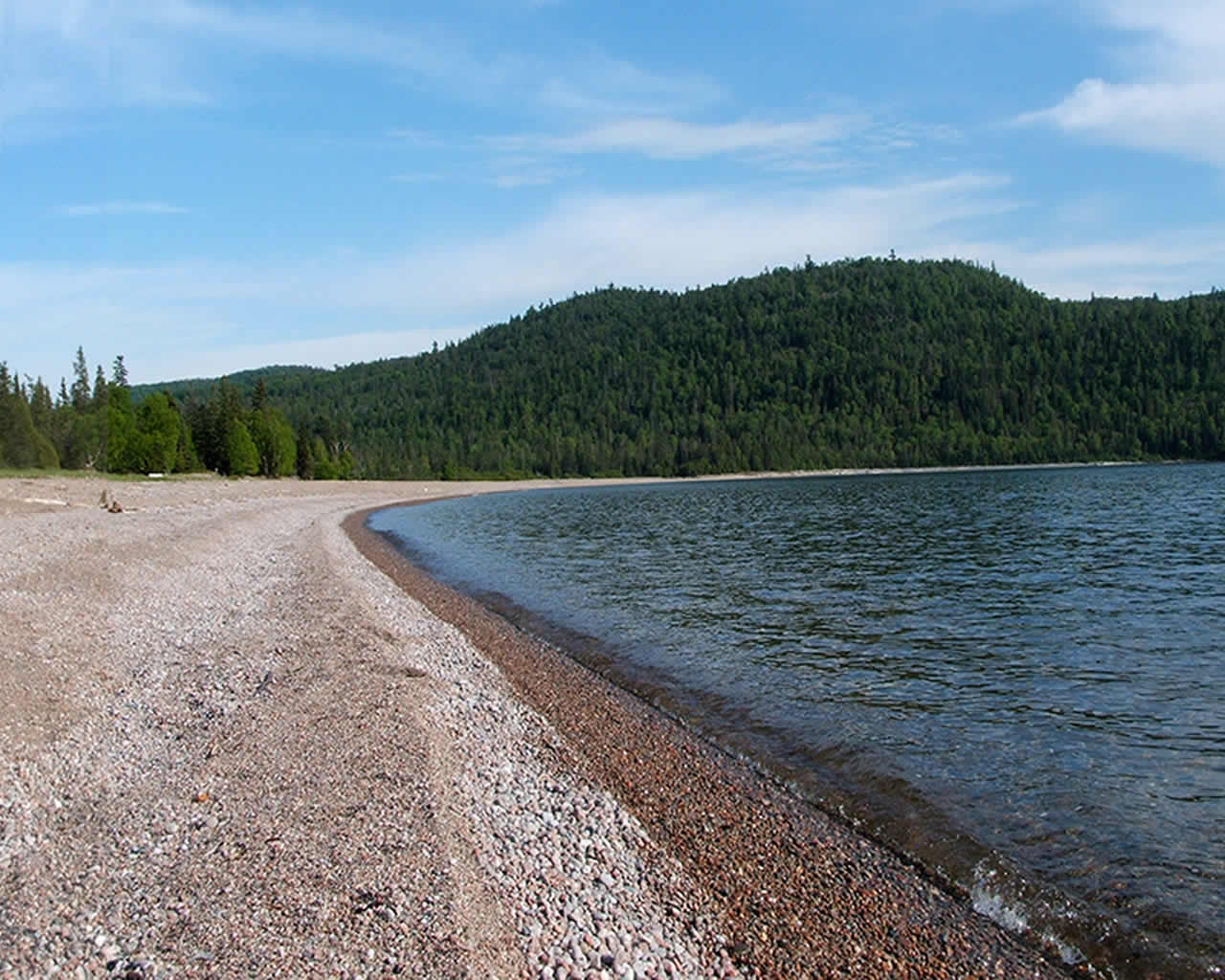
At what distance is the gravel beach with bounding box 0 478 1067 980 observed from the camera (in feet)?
20.3

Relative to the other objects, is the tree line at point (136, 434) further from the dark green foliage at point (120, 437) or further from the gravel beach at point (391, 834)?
the gravel beach at point (391, 834)

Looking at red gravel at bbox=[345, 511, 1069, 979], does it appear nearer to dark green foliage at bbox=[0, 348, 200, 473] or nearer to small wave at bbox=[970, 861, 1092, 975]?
small wave at bbox=[970, 861, 1092, 975]

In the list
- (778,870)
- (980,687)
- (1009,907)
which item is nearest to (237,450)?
(980,687)

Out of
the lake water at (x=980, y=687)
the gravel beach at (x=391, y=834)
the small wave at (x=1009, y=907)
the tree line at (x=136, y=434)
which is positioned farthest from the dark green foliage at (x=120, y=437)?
the small wave at (x=1009, y=907)

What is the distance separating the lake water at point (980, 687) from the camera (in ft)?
26.6

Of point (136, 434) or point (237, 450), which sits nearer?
point (136, 434)

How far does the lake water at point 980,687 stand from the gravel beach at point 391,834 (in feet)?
3.24

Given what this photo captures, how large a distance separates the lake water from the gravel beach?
3.24ft

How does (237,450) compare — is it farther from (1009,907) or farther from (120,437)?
(1009,907)

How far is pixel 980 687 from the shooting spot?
14375 mm

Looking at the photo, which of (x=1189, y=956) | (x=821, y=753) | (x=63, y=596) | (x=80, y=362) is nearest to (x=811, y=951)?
(x=1189, y=956)

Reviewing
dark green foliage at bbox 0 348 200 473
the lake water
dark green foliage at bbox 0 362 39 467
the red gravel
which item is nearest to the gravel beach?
the red gravel

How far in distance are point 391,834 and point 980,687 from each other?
10740 millimetres

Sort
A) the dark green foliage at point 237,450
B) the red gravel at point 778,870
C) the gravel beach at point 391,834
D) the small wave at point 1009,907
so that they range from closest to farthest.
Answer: the gravel beach at point 391,834 < the red gravel at point 778,870 < the small wave at point 1009,907 < the dark green foliage at point 237,450
